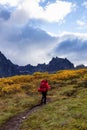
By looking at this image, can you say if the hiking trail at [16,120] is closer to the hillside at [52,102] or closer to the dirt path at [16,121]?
the dirt path at [16,121]

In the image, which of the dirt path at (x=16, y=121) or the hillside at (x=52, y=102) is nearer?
the hillside at (x=52, y=102)

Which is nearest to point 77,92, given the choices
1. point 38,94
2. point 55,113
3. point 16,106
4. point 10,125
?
point 38,94

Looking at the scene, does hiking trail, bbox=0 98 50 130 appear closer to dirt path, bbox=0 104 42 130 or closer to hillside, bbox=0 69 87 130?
dirt path, bbox=0 104 42 130

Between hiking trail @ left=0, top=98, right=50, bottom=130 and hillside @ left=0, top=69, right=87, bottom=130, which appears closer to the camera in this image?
hillside @ left=0, top=69, right=87, bottom=130

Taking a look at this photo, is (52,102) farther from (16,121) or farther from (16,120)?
(16,121)

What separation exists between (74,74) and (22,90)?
16688 millimetres

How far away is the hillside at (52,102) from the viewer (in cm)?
3656

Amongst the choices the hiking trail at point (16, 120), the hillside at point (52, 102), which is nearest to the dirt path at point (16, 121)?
the hiking trail at point (16, 120)

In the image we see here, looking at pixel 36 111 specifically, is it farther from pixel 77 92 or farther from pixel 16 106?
pixel 77 92

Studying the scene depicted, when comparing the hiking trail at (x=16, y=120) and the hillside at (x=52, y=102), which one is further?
the hiking trail at (x=16, y=120)

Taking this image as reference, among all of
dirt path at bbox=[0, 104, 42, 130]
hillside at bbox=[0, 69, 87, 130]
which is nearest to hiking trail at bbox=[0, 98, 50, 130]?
dirt path at bbox=[0, 104, 42, 130]

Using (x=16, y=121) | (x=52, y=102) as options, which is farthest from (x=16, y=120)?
(x=52, y=102)

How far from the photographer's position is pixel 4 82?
69438mm

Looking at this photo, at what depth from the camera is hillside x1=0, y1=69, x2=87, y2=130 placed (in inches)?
1439
